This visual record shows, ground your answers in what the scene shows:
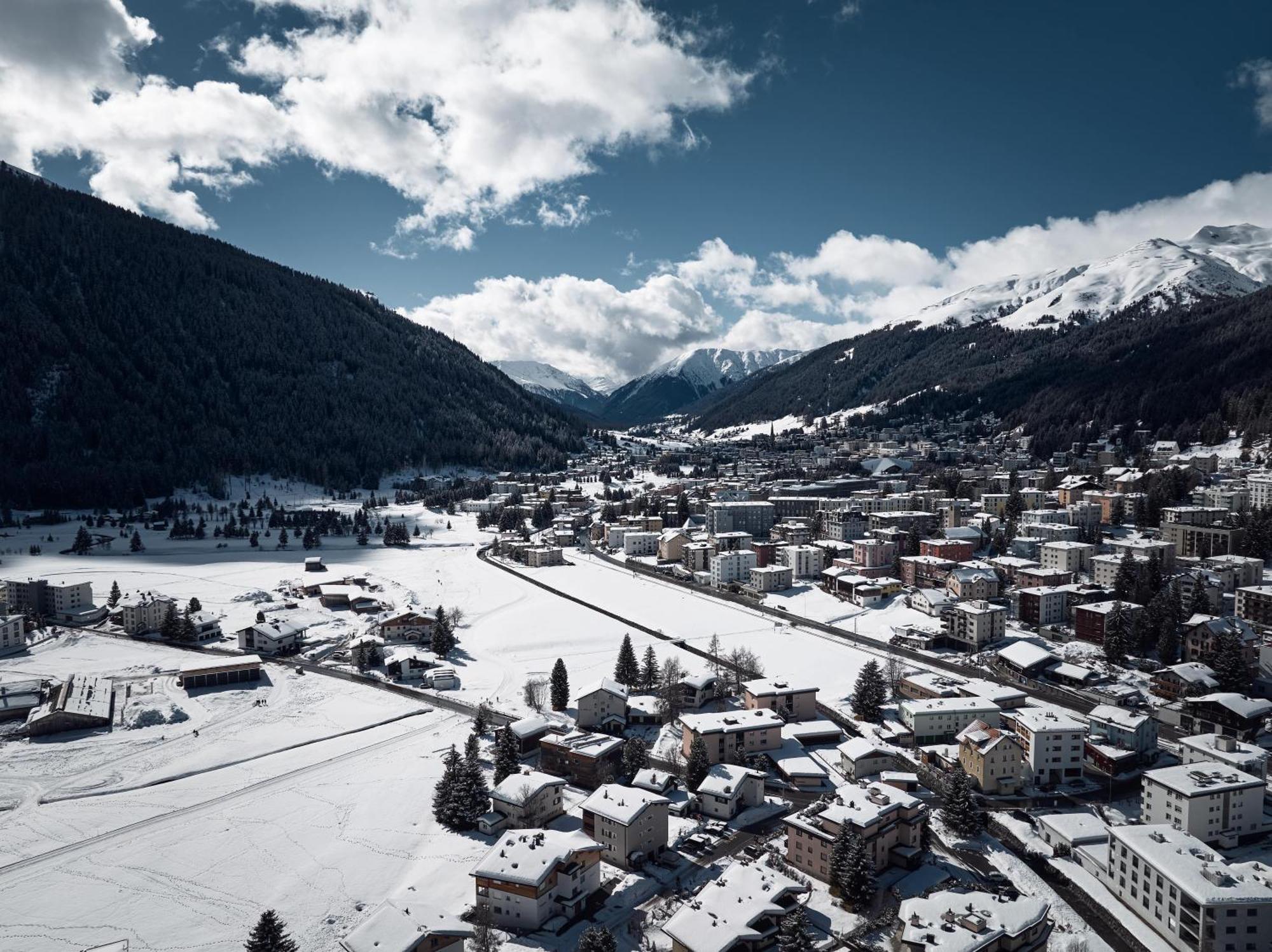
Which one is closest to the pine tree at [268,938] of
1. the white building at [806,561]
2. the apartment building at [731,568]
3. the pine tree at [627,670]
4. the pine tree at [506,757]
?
the pine tree at [506,757]

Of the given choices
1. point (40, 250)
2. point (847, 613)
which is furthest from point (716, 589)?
point (40, 250)

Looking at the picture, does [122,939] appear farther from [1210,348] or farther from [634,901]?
[1210,348]

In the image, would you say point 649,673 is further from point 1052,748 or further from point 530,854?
point 1052,748

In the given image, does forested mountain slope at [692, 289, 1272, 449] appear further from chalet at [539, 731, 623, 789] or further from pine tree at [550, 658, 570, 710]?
chalet at [539, 731, 623, 789]

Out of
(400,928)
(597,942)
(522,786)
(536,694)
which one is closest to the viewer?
(597,942)

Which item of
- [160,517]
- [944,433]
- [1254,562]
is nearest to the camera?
[1254,562]

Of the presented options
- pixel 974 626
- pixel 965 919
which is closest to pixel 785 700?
pixel 974 626

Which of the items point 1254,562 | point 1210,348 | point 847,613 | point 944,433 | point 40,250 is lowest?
point 847,613
